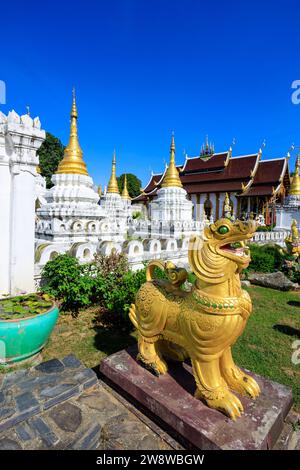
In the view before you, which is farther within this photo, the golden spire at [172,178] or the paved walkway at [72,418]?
the golden spire at [172,178]

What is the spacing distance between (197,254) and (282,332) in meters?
3.76

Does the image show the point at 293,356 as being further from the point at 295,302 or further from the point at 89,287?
the point at 89,287

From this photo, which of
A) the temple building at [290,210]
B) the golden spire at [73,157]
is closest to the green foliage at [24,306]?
the golden spire at [73,157]

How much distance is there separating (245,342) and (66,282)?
3.35m

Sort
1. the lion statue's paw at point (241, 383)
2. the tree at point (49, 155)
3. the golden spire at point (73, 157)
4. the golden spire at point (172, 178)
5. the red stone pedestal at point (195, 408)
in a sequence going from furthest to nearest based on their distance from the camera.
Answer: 1. the tree at point (49, 155)
2. the golden spire at point (172, 178)
3. the golden spire at point (73, 157)
4. the lion statue's paw at point (241, 383)
5. the red stone pedestal at point (195, 408)

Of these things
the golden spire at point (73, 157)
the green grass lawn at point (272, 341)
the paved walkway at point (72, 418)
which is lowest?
the green grass lawn at point (272, 341)

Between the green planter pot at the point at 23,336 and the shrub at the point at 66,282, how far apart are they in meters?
1.42

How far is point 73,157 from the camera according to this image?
12.5 m

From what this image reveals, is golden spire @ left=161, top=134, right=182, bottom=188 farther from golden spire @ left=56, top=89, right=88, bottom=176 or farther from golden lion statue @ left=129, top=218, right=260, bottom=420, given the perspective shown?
golden lion statue @ left=129, top=218, right=260, bottom=420

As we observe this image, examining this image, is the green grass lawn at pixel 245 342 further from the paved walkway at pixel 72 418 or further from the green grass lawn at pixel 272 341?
the paved walkway at pixel 72 418

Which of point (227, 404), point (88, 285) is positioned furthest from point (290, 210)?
point (227, 404)

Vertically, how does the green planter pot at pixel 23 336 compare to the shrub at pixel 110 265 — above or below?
below

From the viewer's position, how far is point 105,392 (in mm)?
2914

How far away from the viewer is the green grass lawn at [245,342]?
148 inches
